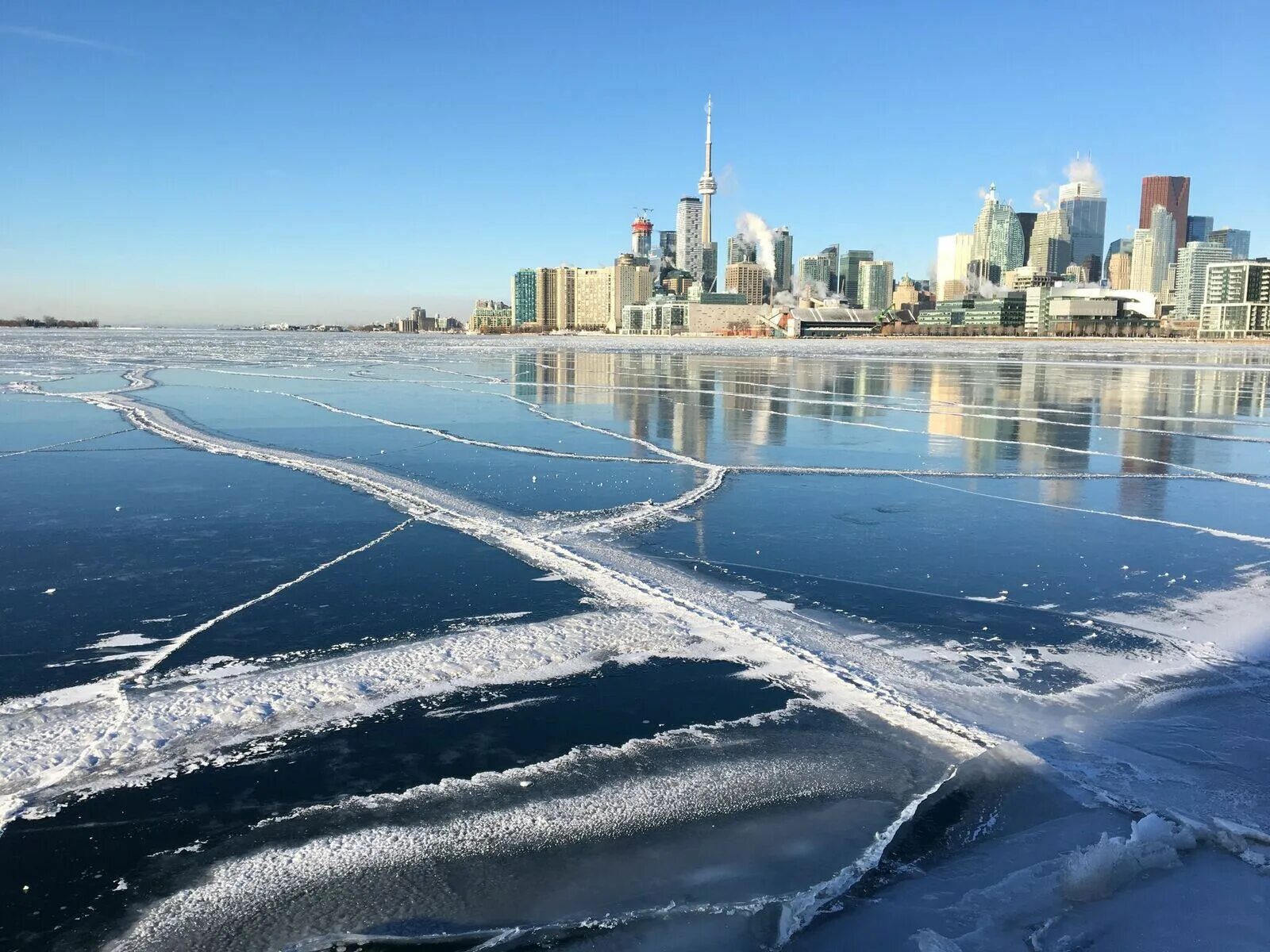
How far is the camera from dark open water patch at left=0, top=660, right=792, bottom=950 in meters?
3.00

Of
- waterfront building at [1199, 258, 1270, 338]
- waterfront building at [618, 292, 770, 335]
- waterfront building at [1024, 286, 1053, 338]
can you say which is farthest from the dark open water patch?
waterfront building at [618, 292, 770, 335]

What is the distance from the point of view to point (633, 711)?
173 inches

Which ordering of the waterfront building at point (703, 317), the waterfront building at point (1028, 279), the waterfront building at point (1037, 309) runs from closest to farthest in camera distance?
1. the waterfront building at point (1037, 309)
2. the waterfront building at point (703, 317)
3. the waterfront building at point (1028, 279)

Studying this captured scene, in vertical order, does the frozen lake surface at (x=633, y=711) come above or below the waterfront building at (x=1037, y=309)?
below

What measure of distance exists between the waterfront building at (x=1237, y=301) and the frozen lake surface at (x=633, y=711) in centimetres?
13681

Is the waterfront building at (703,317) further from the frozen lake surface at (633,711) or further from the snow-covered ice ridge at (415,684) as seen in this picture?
the snow-covered ice ridge at (415,684)

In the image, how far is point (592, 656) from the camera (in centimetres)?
503

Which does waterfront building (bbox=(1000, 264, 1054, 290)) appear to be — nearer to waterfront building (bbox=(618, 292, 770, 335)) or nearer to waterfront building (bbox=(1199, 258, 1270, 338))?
waterfront building (bbox=(1199, 258, 1270, 338))

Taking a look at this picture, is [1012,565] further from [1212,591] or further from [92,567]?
[92,567]

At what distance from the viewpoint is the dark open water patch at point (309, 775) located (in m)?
3.00

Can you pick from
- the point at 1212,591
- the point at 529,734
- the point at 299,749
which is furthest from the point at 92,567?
the point at 1212,591

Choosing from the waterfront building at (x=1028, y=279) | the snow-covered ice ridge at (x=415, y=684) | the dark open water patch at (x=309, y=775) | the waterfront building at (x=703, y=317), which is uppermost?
the waterfront building at (x=1028, y=279)

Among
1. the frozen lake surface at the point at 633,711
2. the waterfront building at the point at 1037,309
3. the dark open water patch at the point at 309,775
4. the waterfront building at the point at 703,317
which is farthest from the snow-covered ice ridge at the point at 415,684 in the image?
the waterfront building at the point at 703,317

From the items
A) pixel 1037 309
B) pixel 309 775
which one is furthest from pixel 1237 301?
pixel 309 775
